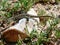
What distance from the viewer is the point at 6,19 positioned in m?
3.16

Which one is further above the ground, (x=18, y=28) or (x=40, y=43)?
(x=18, y=28)

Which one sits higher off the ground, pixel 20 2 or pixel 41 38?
pixel 20 2

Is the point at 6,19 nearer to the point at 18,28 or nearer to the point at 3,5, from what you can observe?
the point at 3,5

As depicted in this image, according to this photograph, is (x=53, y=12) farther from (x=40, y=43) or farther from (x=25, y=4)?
(x=40, y=43)

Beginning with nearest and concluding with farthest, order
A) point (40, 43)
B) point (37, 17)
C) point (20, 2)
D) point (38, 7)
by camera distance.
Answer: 1. point (40, 43)
2. point (37, 17)
3. point (20, 2)
4. point (38, 7)

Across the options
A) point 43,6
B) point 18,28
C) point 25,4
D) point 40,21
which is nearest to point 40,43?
point 18,28

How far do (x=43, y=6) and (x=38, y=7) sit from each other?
103mm

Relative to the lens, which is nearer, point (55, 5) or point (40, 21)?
point (40, 21)

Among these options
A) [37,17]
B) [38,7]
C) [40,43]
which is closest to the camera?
[40,43]

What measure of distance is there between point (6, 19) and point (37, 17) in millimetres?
467

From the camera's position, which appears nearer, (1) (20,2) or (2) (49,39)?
(2) (49,39)

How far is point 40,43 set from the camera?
272 cm

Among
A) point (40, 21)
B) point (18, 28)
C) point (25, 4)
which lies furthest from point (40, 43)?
point (25, 4)

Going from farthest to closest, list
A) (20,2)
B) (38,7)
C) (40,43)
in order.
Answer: (38,7) → (20,2) → (40,43)
